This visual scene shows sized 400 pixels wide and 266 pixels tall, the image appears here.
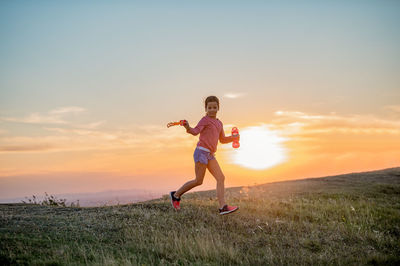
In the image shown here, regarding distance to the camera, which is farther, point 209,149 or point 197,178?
point 197,178

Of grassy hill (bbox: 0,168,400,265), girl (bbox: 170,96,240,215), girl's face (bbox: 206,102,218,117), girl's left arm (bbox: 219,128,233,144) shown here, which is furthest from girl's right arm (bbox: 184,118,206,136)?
grassy hill (bbox: 0,168,400,265)

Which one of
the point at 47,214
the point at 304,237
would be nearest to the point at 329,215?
the point at 304,237

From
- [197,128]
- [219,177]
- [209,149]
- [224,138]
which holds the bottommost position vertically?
[219,177]

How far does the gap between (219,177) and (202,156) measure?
636 millimetres

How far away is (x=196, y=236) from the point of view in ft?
20.9

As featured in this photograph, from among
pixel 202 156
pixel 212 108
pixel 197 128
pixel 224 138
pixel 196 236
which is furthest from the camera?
pixel 224 138

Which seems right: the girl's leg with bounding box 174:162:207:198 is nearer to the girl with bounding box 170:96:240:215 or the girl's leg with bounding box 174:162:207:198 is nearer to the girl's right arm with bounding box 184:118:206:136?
the girl with bounding box 170:96:240:215

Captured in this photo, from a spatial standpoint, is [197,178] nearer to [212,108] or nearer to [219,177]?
[219,177]

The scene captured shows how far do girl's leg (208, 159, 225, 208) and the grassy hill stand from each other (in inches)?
18.9

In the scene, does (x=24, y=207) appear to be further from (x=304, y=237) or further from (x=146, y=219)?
(x=304, y=237)

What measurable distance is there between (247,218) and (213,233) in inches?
63.2

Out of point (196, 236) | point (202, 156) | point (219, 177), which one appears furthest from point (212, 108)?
point (196, 236)

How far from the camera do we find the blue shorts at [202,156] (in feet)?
25.0

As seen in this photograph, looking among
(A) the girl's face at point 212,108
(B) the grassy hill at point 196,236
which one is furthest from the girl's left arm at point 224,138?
(B) the grassy hill at point 196,236
